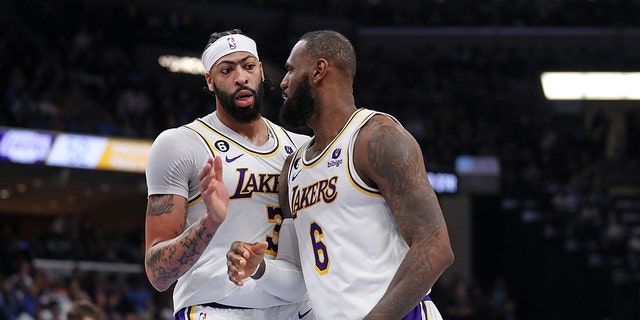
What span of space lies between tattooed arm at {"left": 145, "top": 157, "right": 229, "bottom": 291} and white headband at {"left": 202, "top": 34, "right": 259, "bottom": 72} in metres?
0.88

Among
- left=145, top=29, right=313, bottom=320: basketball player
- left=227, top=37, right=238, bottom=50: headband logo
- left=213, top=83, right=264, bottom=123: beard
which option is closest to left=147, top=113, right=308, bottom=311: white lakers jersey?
left=145, top=29, right=313, bottom=320: basketball player

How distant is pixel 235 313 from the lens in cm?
533

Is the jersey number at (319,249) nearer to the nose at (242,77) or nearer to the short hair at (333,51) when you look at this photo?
the short hair at (333,51)

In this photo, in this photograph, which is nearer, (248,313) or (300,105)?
(300,105)

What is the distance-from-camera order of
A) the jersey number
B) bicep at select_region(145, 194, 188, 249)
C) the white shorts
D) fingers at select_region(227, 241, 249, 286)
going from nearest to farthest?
fingers at select_region(227, 241, 249, 286) < the jersey number < bicep at select_region(145, 194, 188, 249) < the white shorts

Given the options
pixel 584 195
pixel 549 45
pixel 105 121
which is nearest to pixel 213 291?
pixel 105 121

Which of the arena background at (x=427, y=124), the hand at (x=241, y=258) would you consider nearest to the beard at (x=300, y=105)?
the hand at (x=241, y=258)

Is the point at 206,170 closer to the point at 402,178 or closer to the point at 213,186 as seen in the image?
the point at 213,186

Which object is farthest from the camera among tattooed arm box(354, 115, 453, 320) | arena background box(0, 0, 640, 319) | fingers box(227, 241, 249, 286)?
arena background box(0, 0, 640, 319)

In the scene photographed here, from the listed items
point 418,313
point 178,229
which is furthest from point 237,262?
point 418,313

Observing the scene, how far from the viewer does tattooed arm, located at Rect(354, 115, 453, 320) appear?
13.8 feet

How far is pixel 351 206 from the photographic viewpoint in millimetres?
4516

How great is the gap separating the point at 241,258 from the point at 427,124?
2504 cm

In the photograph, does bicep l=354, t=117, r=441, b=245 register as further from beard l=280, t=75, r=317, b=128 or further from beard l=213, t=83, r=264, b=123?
beard l=213, t=83, r=264, b=123
